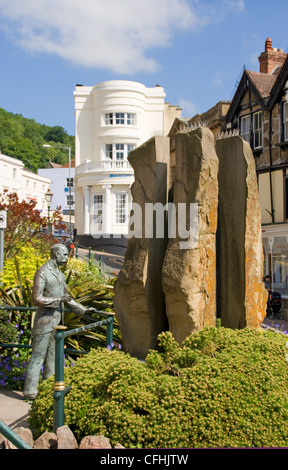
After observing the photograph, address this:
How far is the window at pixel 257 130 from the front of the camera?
2570 centimetres

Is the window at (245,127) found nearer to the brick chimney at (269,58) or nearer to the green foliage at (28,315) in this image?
the brick chimney at (269,58)

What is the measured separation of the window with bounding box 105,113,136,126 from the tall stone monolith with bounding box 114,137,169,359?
32295 mm

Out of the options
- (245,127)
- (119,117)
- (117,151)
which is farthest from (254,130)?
(119,117)

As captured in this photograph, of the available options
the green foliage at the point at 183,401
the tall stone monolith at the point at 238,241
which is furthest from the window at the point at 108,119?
the green foliage at the point at 183,401

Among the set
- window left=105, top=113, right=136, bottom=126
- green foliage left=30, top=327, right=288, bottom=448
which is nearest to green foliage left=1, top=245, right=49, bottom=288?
green foliage left=30, top=327, right=288, bottom=448

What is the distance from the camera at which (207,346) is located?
539 cm

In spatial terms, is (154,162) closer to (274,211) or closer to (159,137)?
(159,137)

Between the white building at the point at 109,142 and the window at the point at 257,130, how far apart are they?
1219 cm

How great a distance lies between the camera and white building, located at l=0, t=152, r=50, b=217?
5844 centimetres

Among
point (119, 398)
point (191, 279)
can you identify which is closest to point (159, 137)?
point (191, 279)

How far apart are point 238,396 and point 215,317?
2.45 metres

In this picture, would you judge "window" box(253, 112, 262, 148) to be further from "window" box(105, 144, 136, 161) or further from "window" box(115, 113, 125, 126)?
"window" box(115, 113, 125, 126)

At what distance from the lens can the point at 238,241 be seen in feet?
23.3

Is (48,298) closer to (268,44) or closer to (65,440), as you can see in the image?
(65,440)
